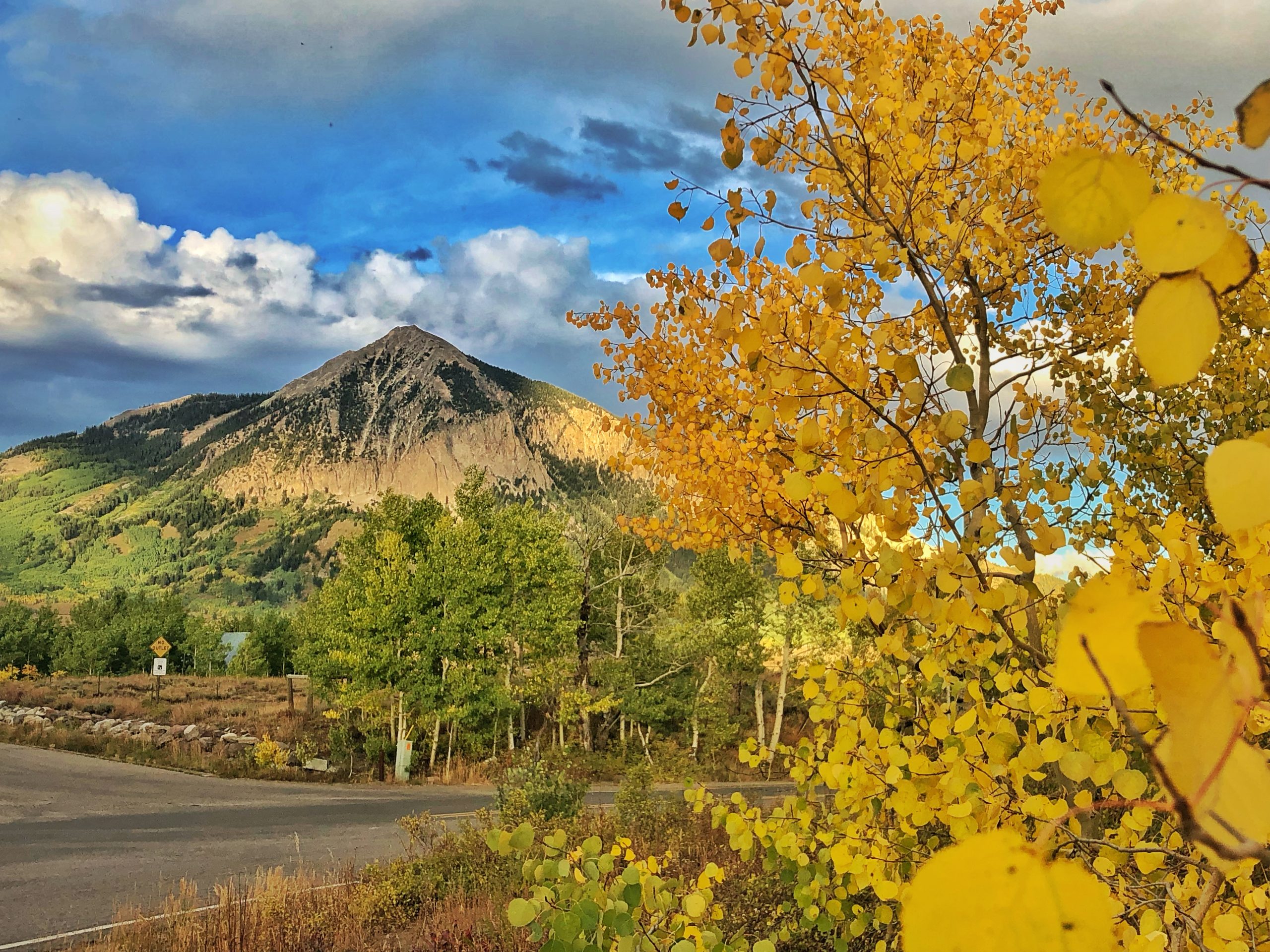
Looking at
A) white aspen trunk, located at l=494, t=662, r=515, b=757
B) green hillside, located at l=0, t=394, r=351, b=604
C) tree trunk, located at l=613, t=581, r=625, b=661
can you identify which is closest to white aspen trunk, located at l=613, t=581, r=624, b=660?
tree trunk, located at l=613, t=581, r=625, b=661

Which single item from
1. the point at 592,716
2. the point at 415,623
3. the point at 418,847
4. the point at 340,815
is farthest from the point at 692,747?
the point at 418,847

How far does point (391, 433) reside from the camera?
183m

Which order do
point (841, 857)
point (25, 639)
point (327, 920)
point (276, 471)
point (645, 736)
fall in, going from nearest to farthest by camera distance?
point (841, 857) < point (327, 920) < point (645, 736) < point (25, 639) < point (276, 471)

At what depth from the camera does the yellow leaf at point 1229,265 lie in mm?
316

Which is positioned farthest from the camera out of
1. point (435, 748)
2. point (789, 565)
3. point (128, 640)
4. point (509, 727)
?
point (128, 640)

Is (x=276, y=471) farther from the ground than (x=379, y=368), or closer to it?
closer to it

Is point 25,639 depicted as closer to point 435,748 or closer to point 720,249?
point 435,748

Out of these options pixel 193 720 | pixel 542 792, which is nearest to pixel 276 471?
pixel 193 720

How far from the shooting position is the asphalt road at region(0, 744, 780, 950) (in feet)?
24.1

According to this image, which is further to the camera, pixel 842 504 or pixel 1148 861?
pixel 1148 861

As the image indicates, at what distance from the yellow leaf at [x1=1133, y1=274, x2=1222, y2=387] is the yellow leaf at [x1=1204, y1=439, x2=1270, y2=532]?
35 millimetres

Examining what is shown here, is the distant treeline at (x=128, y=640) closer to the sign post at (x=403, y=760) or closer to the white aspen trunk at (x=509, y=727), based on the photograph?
the white aspen trunk at (x=509, y=727)

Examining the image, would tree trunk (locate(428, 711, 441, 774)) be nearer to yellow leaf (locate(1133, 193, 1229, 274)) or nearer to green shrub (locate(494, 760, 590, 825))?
green shrub (locate(494, 760, 590, 825))

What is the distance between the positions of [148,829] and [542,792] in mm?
5952
